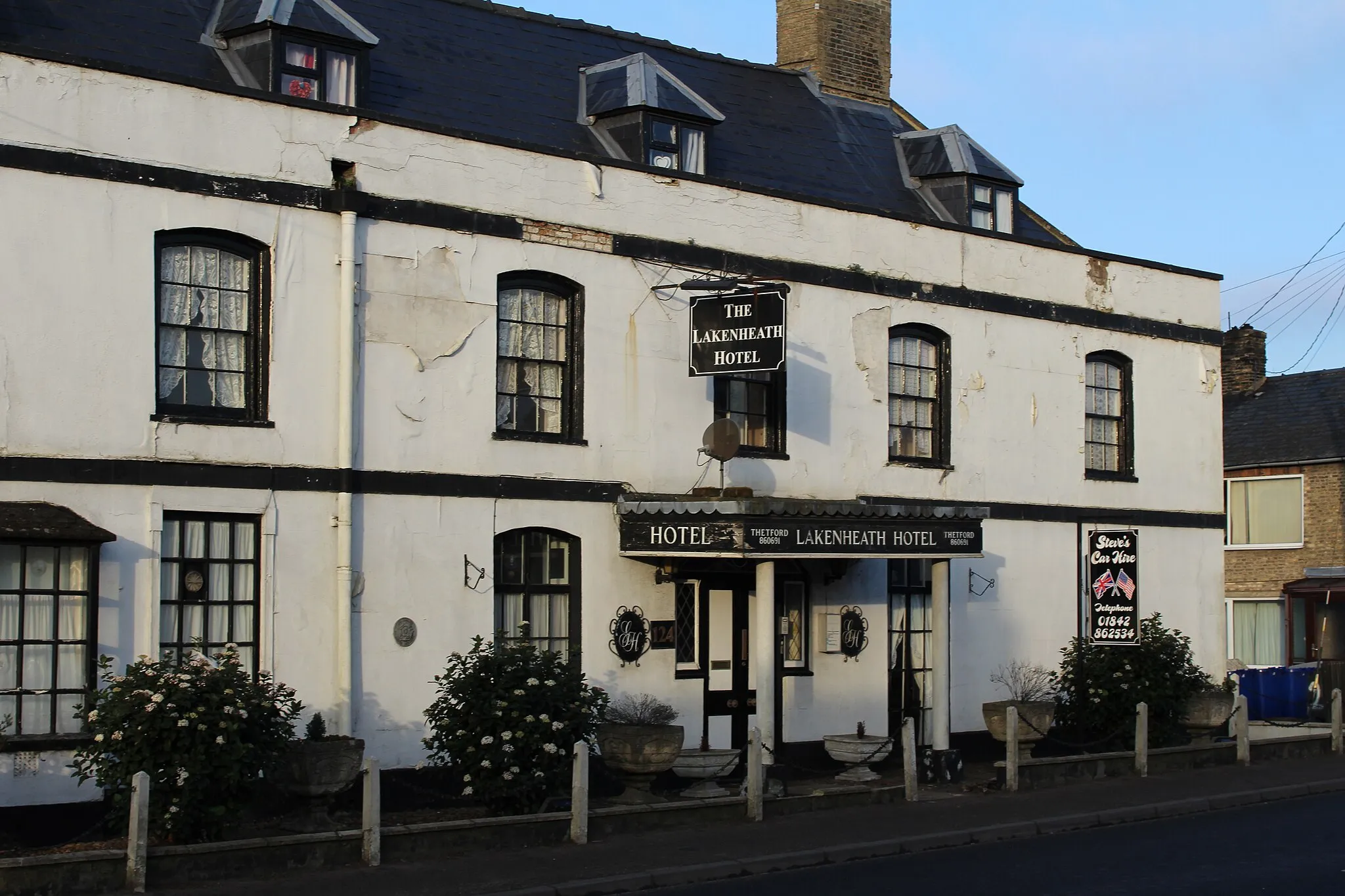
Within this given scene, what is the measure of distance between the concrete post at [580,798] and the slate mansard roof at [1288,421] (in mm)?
23886

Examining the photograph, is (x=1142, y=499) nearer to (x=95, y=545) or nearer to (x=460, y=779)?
(x=460, y=779)

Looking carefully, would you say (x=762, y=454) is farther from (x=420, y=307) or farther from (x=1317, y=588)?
(x=1317, y=588)

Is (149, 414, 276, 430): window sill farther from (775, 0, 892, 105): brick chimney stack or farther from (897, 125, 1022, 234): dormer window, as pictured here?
(775, 0, 892, 105): brick chimney stack

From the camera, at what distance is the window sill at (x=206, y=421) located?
15.3 meters

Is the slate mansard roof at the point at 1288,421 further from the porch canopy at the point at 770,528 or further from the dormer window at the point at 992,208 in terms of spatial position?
the porch canopy at the point at 770,528

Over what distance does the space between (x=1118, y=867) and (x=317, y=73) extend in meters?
11.4

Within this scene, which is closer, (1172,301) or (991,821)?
(991,821)

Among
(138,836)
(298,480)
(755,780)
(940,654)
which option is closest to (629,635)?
(755,780)

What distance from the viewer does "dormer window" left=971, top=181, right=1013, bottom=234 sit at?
948 inches

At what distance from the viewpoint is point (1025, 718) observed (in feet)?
67.1

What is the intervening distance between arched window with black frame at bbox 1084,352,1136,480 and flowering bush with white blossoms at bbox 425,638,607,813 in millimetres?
10903

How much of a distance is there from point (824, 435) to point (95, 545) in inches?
363

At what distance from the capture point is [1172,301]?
984 inches

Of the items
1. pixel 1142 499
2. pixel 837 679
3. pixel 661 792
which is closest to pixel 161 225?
pixel 661 792
